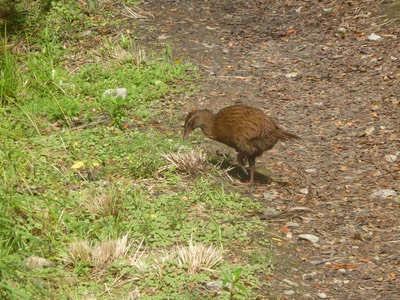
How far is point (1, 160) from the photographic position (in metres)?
6.51

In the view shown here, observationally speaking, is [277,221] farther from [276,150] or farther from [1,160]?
[1,160]

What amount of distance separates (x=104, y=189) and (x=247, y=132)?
4.42 ft

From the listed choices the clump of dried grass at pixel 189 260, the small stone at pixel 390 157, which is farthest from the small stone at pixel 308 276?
the small stone at pixel 390 157

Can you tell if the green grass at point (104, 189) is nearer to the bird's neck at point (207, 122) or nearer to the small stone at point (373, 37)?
the bird's neck at point (207, 122)

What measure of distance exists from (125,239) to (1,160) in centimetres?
157

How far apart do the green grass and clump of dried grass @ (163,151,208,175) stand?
0.24ft

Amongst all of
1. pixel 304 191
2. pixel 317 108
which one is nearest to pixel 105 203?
pixel 304 191

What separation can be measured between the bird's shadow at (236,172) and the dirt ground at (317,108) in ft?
0.38

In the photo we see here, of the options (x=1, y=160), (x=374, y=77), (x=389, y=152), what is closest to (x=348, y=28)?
(x=374, y=77)

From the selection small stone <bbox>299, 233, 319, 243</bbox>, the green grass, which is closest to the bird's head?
the green grass

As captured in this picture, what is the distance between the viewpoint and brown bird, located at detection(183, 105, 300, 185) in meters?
6.81

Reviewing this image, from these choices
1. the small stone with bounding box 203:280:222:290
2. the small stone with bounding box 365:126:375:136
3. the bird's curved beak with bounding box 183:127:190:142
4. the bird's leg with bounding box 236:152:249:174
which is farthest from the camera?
the small stone with bounding box 365:126:375:136

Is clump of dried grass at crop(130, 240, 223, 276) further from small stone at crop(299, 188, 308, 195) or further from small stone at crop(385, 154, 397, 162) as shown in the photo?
small stone at crop(385, 154, 397, 162)

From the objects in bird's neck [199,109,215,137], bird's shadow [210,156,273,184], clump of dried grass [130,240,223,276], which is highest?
bird's neck [199,109,215,137]
